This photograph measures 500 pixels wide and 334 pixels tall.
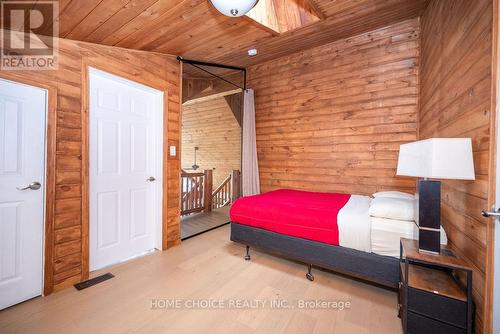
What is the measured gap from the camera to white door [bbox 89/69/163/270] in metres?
2.25

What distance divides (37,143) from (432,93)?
12.1 feet

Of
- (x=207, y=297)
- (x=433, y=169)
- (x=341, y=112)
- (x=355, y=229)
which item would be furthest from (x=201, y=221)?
(x=433, y=169)

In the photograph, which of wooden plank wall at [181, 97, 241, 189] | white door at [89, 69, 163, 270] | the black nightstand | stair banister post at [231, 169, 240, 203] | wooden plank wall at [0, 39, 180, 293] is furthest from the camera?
wooden plank wall at [181, 97, 241, 189]

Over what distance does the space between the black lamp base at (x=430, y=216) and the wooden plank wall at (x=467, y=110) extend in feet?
0.53

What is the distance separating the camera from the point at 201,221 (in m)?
4.03

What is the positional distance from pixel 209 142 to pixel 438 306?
5.42 meters

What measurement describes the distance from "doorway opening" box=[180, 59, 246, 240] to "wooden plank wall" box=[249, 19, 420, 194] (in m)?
0.75

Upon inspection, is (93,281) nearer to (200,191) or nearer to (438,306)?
(200,191)

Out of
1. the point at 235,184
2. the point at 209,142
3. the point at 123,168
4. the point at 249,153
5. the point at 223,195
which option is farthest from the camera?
the point at 209,142

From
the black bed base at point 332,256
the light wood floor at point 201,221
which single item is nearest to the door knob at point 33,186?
the light wood floor at point 201,221

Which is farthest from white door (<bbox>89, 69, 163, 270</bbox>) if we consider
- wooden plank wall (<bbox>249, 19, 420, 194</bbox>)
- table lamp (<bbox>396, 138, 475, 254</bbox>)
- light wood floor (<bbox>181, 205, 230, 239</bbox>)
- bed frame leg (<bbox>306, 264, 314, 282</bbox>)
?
table lamp (<bbox>396, 138, 475, 254</bbox>)

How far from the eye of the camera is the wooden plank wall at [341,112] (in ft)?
9.37

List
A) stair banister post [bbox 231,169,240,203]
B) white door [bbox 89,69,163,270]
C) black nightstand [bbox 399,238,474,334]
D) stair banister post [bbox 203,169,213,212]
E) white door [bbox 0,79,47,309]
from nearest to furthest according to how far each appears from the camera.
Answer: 1. black nightstand [bbox 399,238,474,334]
2. white door [bbox 0,79,47,309]
3. white door [bbox 89,69,163,270]
4. stair banister post [bbox 203,169,213,212]
5. stair banister post [bbox 231,169,240,203]

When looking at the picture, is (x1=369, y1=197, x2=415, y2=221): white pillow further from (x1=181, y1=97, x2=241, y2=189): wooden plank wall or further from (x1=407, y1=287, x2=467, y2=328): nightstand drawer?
(x1=181, y1=97, x2=241, y2=189): wooden plank wall
